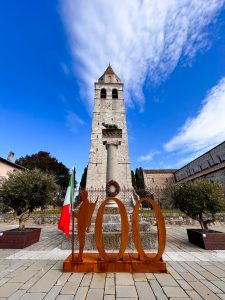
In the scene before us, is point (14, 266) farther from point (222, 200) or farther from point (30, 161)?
point (30, 161)

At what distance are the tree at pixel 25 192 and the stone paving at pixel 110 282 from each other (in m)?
3.14

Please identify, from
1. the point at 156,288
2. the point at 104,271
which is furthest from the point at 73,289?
the point at 156,288

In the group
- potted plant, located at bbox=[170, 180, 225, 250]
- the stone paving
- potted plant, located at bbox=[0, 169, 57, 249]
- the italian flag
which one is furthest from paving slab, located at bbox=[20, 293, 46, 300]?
potted plant, located at bbox=[170, 180, 225, 250]

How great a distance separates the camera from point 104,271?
4.35m

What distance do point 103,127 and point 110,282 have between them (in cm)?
2471

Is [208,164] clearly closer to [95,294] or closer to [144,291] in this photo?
[144,291]

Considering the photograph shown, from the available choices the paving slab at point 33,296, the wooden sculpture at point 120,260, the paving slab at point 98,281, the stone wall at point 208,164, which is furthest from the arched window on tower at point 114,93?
the paving slab at point 33,296

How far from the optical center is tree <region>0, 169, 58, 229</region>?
8289 millimetres

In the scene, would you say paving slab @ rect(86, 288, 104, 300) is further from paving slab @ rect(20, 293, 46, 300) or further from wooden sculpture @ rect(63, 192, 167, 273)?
wooden sculpture @ rect(63, 192, 167, 273)

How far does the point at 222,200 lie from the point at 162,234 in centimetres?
454

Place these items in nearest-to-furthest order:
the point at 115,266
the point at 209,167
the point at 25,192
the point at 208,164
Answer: the point at 115,266
the point at 25,192
the point at 209,167
the point at 208,164

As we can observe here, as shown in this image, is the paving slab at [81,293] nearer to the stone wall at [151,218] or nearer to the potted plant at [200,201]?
the potted plant at [200,201]

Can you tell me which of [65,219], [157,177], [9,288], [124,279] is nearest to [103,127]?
[65,219]

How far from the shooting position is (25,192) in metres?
8.23
